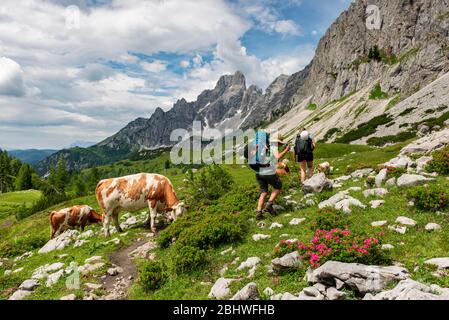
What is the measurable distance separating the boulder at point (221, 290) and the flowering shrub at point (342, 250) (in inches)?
95.5

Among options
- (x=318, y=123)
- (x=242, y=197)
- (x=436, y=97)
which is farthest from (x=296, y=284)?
(x=318, y=123)

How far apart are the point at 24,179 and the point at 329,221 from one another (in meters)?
144

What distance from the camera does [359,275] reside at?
8070 mm

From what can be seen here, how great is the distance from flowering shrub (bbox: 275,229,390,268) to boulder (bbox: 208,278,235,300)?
2425 mm

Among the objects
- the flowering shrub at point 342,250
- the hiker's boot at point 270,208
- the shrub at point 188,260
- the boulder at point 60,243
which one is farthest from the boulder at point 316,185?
the boulder at point 60,243

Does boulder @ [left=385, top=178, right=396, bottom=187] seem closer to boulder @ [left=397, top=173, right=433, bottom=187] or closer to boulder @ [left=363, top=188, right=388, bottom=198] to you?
boulder @ [left=397, top=173, right=433, bottom=187]

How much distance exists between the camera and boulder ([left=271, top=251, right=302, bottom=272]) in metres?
9.58

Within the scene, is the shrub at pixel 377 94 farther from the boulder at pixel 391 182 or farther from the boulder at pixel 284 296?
the boulder at pixel 284 296

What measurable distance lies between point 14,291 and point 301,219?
12.2 meters

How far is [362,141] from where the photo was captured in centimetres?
8962

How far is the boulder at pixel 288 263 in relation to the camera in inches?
377

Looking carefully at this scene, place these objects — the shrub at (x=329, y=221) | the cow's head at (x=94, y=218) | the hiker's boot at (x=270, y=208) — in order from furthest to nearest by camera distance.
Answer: the cow's head at (x=94, y=218)
the hiker's boot at (x=270, y=208)
the shrub at (x=329, y=221)

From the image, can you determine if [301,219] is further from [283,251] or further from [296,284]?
[296,284]

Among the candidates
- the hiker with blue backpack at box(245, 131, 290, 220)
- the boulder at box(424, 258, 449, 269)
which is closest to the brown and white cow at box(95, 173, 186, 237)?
the hiker with blue backpack at box(245, 131, 290, 220)
